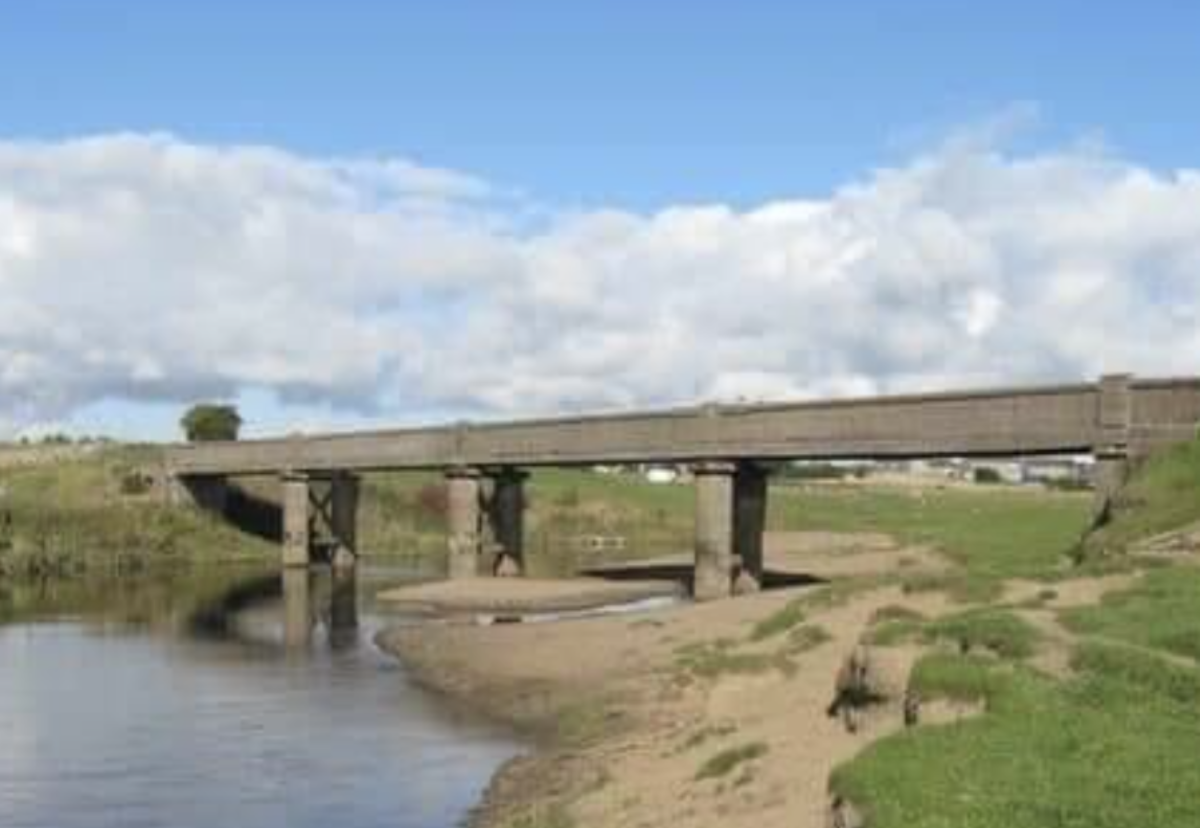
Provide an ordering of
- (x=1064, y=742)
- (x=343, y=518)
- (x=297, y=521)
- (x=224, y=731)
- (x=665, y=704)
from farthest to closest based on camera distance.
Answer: (x=343, y=518) → (x=297, y=521) → (x=224, y=731) → (x=665, y=704) → (x=1064, y=742)

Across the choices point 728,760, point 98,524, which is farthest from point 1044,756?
point 98,524

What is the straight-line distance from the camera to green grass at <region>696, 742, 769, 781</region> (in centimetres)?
2886

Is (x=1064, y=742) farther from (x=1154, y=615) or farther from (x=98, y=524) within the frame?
(x=98, y=524)

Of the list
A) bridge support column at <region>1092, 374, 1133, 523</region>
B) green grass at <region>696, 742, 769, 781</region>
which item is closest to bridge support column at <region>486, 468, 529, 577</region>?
bridge support column at <region>1092, 374, 1133, 523</region>

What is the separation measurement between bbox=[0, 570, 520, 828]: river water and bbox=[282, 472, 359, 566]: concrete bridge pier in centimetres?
4300

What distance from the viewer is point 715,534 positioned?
77062 mm

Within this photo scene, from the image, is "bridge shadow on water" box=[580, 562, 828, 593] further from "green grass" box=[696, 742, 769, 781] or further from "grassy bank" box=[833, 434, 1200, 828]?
"green grass" box=[696, 742, 769, 781]

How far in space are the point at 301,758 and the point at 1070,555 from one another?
25.7 m

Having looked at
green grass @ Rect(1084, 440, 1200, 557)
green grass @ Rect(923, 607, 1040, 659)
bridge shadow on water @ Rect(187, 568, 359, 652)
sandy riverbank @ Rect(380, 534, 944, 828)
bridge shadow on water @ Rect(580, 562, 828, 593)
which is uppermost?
green grass @ Rect(1084, 440, 1200, 557)

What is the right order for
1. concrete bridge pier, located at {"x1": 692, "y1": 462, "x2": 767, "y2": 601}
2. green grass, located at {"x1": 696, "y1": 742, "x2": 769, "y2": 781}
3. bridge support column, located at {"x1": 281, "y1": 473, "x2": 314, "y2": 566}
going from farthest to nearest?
bridge support column, located at {"x1": 281, "y1": 473, "x2": 314, "y2": 566} < concrete bridge pier, located at {"x1": 692, "y1": 462, "x2": 767, "y2": 601} < green grass, located at {"x1": 696, "y1": 742, "x2": 769, "y2": 781}

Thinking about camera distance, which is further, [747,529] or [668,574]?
[668,574]

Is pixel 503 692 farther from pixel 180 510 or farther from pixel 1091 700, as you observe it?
pixel 180 510

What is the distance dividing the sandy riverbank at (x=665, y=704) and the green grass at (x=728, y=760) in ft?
0.16

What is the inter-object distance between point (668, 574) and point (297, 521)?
109 feet
